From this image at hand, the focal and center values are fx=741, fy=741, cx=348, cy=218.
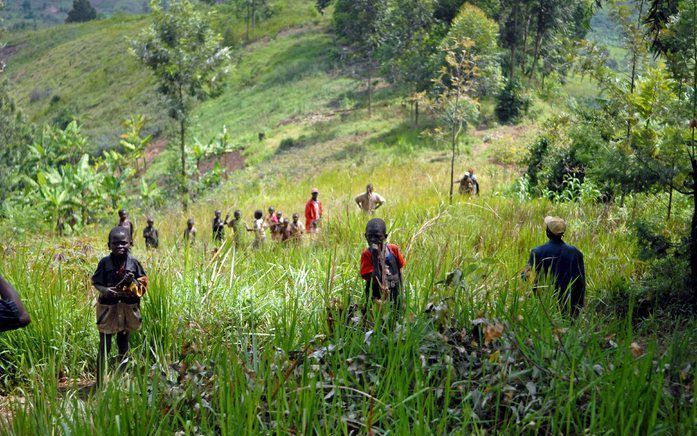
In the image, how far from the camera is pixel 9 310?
4.32m

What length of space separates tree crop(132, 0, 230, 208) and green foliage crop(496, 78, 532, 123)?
1632 cm

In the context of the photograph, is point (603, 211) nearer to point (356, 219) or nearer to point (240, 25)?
point (356, 219)

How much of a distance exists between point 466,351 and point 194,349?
1.74 meters

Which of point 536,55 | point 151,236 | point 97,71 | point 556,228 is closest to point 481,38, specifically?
point 536,55

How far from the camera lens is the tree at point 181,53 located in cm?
2059

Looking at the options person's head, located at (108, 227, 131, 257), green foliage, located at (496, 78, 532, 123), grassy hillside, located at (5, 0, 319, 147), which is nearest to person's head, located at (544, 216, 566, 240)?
person's head, located at (108, 227, 131, 257)

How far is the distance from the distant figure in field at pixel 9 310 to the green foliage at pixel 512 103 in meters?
31.3

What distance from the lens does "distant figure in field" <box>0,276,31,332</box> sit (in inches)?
170

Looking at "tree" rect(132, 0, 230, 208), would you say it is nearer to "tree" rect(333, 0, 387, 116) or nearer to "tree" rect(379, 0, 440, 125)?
"tree" rect(379, 0, 440, 125)

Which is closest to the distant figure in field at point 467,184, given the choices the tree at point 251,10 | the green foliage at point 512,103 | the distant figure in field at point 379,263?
the distant figure in field at point 379,263

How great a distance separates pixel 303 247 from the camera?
8.20 meters

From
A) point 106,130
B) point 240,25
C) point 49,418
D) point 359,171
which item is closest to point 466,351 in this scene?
point 49,418

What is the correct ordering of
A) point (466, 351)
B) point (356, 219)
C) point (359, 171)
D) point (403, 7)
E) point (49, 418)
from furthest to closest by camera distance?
1. point (403, 7)
2. point (359, 171)
3. point (356, 219)
4. point (466, 351)
5. point (49, 418)

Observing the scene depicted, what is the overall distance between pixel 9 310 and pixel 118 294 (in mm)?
1293
